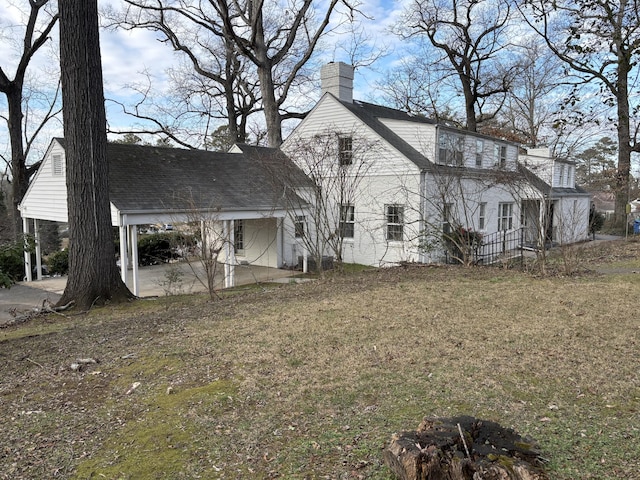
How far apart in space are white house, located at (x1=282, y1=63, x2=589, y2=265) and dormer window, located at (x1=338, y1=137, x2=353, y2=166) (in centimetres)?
4

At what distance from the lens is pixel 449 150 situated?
1642cm

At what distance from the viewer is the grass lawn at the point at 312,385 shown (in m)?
3.10

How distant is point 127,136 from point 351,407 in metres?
28.6

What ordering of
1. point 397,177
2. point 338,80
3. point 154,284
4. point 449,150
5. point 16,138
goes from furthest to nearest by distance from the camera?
point 16,138, point 338,80, point 449,150, point 397,177, point 154,284

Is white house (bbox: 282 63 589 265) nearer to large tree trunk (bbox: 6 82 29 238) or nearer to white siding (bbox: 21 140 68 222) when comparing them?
white siding (bbox: 21 140 68 222)

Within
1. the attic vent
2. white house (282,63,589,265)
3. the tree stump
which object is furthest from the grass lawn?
white house (282,63,589,265)

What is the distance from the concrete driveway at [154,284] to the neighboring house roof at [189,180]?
2.03m

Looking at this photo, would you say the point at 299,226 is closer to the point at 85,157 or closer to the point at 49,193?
the point at 85,157

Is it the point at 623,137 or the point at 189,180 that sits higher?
the point at 623,137

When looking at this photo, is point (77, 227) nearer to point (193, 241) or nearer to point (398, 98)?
point (193, 241)

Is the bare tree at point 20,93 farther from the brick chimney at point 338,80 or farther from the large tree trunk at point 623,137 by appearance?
the large tree trunk at point 623,137

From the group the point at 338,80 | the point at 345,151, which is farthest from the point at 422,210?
the point at 338,80

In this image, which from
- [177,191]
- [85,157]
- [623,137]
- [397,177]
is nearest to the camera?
[85,157]

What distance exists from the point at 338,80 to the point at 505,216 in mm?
9101
